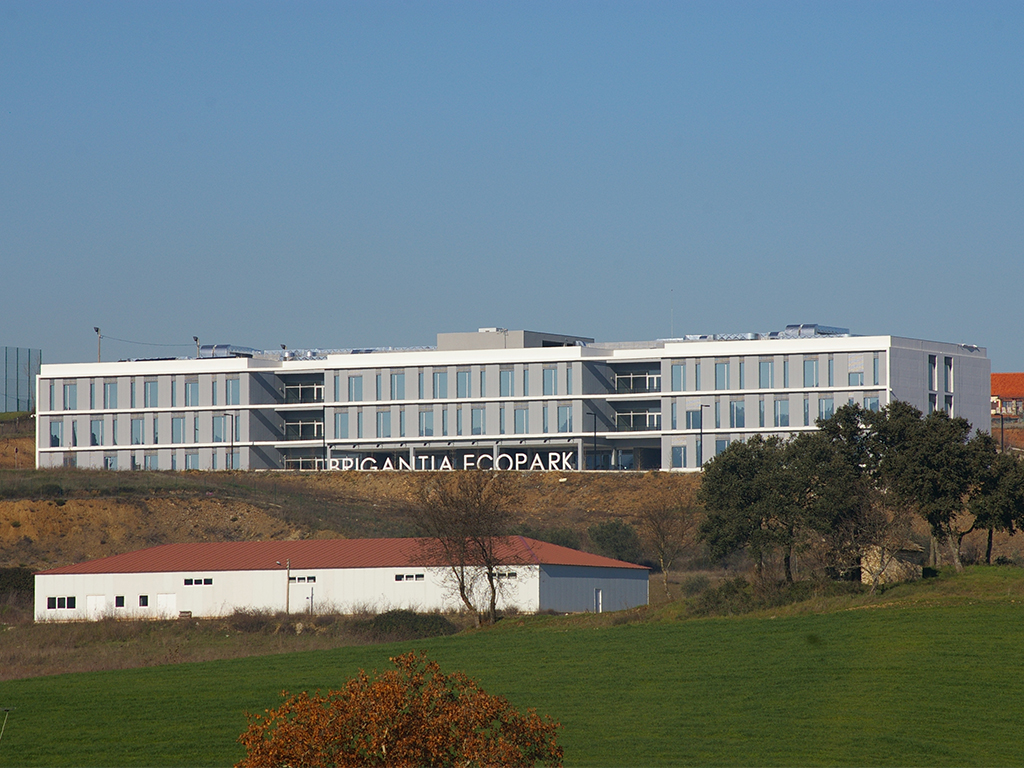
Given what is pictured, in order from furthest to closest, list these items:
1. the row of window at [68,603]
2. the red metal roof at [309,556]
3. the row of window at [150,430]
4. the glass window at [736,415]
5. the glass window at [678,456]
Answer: the row of window at [150,430], the glass window at [678,456], the glass window at [736,415], the row of window at [68,603], the red metal roof at [309,556]

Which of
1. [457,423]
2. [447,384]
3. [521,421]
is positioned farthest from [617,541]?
[447,384]

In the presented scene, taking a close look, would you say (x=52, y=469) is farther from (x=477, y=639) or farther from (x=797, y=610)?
(x=797, y=610)

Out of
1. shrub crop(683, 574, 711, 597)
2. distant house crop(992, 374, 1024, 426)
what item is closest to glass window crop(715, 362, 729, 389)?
shrub crop(683, 574, 711, 597)

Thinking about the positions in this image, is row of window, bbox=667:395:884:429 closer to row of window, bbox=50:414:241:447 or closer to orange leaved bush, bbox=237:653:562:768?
row of window, bbox=50:414:241:447

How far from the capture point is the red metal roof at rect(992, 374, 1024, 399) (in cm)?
17412

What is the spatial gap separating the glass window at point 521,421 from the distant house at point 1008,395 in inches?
2327

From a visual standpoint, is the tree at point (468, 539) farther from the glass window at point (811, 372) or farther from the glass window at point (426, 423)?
the glass window at point (426, 423)

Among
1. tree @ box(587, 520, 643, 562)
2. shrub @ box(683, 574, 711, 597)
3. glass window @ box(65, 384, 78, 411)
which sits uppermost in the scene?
glass window @ box(65, 384, 78, 411)

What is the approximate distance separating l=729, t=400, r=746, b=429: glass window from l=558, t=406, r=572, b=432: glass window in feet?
45.3

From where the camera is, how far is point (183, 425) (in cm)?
13538

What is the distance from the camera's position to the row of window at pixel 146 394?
134875 mm

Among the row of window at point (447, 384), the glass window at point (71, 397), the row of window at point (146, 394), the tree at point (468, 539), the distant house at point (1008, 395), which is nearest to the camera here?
the tree at point (468, 539)


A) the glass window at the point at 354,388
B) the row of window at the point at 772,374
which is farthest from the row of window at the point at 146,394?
the row of window at the point at 772,374

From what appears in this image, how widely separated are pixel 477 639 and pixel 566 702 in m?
17.2
